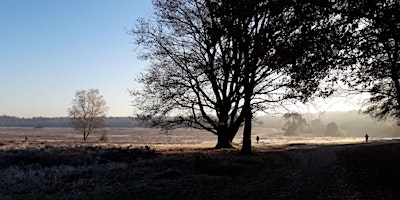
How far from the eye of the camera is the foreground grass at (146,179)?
467 inches

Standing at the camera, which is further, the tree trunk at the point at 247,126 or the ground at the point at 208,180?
the tree trunk at the point at 247,126

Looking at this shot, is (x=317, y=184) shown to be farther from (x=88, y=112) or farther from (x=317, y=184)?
(x=88, y=112)

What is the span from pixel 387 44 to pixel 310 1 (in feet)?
8.54

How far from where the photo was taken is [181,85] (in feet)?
85.5

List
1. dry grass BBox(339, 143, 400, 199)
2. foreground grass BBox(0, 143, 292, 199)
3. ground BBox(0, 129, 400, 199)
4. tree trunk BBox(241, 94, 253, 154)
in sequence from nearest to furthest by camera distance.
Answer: dry grass BBox(339, 143, 400, 199)
ground BBox(0, 129, 400, 199)
foreground grass BBox(0, 143, 292, 199)
tree trunk BBox(241, 94, 253, 154)

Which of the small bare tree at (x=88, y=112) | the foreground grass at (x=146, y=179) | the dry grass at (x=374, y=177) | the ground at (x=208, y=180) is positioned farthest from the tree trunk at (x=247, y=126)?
the small bare tree at (x=88, y=112)

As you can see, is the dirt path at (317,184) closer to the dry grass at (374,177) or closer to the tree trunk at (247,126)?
the dry grass at (374,177)

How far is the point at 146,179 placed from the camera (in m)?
14.2

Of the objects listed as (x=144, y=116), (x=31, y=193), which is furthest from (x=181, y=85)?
(x=31, y=193)

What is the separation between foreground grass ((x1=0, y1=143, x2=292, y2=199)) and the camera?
11.9 meters

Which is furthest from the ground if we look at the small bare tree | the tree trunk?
the small bare tree

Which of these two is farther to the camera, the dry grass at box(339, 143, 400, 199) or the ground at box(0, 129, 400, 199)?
the ground at box(0, 129, 400, 199)

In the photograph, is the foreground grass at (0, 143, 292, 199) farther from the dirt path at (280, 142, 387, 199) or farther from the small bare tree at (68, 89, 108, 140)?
the small bare tree at (68, 89, 108, 140)

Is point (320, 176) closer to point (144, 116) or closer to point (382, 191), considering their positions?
point (382, 191)
